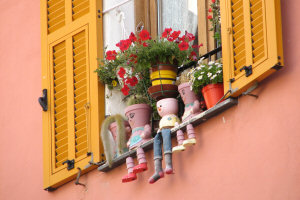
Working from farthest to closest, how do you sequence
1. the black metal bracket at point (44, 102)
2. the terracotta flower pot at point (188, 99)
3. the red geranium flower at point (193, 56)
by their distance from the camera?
1. the black metal bracket at point (44, 102)
2. the red geranium flower at point (193, 56)
3. the terracotta flower pot at point (188, 99)

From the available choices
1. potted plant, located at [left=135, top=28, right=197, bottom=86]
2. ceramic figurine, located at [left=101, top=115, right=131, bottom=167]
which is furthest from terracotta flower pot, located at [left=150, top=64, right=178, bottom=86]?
ceramic figurine, located at [left=101, top=115, right=131, bottom=167]

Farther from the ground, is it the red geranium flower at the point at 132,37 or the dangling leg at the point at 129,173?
the red geranium flower at the point at 132,37

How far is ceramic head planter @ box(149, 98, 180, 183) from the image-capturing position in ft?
24.5

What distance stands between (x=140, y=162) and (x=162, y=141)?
21 cm

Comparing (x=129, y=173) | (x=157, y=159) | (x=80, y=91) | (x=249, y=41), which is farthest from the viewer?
(x=80, y=91)

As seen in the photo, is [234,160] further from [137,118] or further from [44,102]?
[44,102]

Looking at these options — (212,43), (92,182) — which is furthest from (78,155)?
(212,43)

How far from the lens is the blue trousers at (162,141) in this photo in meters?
7.52

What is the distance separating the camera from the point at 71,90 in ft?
27.9

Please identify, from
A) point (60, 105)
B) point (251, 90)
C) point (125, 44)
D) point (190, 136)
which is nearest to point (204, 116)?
point (190, 136)

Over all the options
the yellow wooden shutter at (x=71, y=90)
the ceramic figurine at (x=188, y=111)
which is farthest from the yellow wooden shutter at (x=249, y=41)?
the yellow wooden shutter at (x=71, y=90)

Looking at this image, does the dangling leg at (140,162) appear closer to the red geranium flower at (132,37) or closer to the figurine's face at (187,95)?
the figurine's face at (187,95)

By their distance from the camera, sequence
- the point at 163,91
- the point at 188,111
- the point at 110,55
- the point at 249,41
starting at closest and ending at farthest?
the point at 249,41, the point at 188,111, the point at 163,91, the point at 110,55

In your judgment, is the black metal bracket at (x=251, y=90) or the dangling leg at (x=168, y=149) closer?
the black metal bracket at (x=251, y=90)
